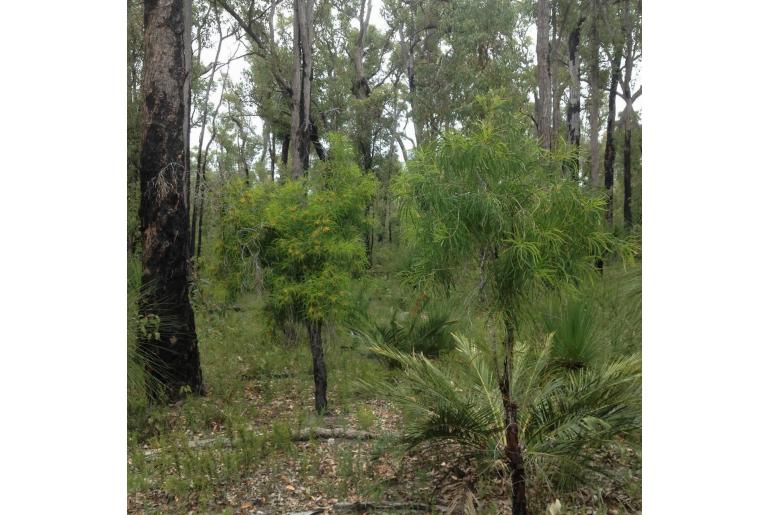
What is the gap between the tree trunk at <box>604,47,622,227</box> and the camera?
2299 mm

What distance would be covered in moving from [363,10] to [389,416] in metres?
2.68

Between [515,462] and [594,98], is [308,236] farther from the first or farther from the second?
[594,98]

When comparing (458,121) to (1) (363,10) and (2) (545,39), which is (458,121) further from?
(1) (363,10)

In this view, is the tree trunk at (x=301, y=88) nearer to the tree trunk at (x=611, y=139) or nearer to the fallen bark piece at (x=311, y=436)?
the fallen bark piece at (x=311, y=436)

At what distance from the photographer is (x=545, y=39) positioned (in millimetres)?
3094

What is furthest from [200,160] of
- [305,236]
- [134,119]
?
[305,236]

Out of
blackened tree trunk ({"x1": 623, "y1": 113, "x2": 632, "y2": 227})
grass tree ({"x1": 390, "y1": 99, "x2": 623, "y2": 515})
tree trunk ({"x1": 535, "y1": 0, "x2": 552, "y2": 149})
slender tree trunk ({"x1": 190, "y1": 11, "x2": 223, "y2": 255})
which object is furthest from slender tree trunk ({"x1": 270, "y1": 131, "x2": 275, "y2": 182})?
blackened tree trunk ({"x1": 623, "y1": 113, "x2": 632, "y2": 227})

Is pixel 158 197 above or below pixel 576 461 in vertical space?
above

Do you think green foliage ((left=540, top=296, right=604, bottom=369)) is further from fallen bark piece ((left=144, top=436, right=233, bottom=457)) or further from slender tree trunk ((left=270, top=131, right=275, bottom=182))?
slender tree trunk ((left=270, top=131, right=275, bottom=182))

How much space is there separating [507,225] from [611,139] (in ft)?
3.15

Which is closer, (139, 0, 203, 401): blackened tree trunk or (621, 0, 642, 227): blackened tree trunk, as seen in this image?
(621, 0, 642, 227): blackened tree trunk

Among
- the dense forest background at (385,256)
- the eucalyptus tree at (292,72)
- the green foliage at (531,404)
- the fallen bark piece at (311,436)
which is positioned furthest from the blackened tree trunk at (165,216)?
the green foliage at (531,404)

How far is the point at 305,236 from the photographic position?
11.1 ft
